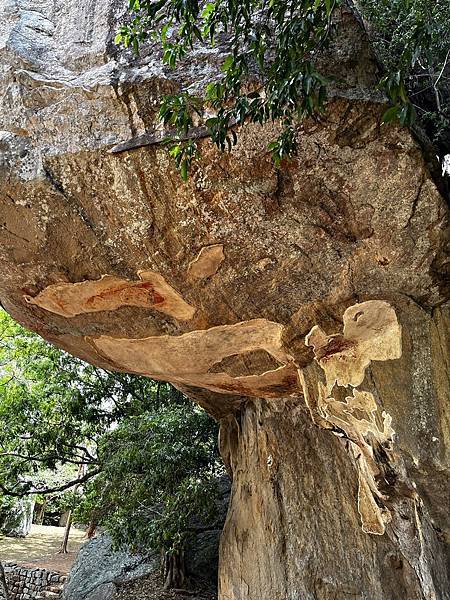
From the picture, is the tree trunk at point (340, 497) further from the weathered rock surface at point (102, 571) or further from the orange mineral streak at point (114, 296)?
the weathered rock surface at point (102, 571)

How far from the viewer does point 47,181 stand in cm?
407

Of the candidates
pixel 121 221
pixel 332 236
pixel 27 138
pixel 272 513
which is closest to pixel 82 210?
pixel 121 221

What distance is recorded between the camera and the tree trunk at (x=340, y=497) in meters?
3.80

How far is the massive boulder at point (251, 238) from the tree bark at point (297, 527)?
0.97 m

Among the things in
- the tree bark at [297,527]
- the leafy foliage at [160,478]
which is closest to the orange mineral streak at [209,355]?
the tree bark at [297,527]

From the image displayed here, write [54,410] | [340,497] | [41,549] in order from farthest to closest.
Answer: [41,549], [54,410], [340,497]

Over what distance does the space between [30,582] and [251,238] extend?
12712 millimetres

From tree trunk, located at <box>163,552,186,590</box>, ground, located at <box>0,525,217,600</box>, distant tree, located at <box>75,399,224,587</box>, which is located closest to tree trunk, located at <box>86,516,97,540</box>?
distant tree, located at <box>75,399,224,587</box>

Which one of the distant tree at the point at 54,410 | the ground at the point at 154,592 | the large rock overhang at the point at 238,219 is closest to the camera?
the large rock overhang at the point at 238,219

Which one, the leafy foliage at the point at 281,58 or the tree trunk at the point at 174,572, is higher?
the leafy foliage at the point at 281,58

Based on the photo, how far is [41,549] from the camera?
57.6 ft

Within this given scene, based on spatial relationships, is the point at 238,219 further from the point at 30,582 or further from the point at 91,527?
the point at 30,582

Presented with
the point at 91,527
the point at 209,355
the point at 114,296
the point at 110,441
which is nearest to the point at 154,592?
the point at 110,441

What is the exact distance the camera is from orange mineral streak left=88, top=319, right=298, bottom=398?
4734 mm
